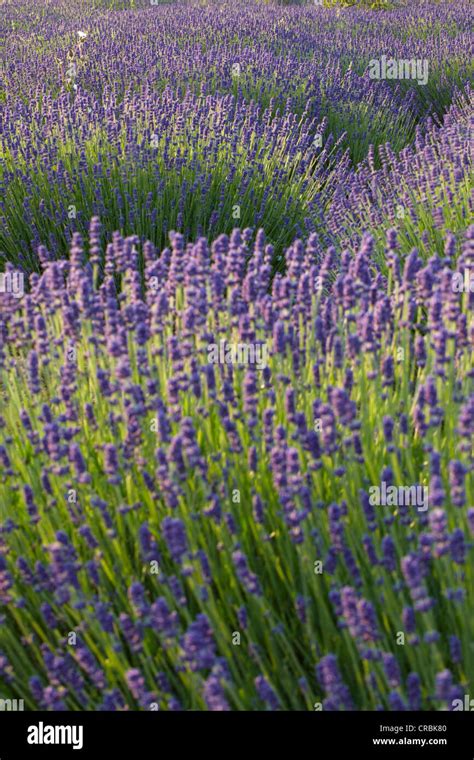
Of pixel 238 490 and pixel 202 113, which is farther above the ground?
pixel 202 113

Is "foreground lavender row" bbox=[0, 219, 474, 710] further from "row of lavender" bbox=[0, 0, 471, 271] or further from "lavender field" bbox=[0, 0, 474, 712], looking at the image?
"row of lavender" bbox=[0, 0, 471, 271]

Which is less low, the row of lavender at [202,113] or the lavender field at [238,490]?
A: the row of lavender at [202,113]

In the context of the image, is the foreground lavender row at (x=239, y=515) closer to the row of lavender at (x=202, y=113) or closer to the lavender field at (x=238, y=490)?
the lavender field at (x=238, y=490)

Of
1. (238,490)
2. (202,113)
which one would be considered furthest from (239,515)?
(202,113)

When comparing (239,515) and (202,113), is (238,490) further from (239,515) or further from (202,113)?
(202,113)

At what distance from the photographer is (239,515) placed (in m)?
1.93

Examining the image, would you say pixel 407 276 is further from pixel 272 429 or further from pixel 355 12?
pixel 355 12

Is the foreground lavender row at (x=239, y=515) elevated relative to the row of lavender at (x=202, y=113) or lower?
lower

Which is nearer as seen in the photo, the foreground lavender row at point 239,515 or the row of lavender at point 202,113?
the foreground lavender row at point 239,515

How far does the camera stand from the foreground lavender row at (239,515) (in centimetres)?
155

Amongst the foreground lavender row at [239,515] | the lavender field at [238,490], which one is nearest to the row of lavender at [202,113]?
the lavender field at [238,490]

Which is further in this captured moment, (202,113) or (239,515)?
(202,113)

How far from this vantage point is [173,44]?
8812 mm
